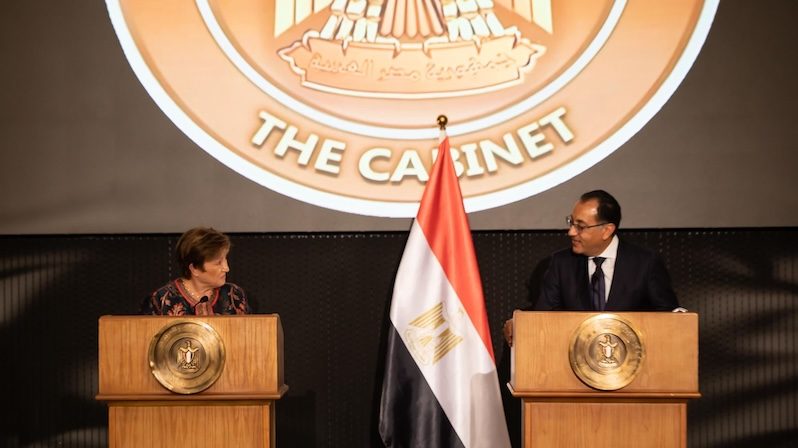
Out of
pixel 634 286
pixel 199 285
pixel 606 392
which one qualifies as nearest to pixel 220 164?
pixel 199 285

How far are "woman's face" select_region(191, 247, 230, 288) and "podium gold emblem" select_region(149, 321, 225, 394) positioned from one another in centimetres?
36

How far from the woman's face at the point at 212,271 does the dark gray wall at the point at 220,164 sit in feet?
2.12

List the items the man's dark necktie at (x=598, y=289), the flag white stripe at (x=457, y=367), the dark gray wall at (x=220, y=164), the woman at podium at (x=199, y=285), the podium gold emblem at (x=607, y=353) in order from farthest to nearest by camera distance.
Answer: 1. the dark gray wall at (x=220, y=164)
2. the flag white stripe at (x=457, y=367)
3. the man's dark necktie at (x=598, y=289)
4. the woman at podium at (x=199, y=285)
5. the podium gold emblem at (x=607, y=353)

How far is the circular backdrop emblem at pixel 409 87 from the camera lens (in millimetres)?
3529

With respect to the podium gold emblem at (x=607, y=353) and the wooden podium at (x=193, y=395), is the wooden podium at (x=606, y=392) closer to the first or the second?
the podium gold emblem at (x=607, y=353)

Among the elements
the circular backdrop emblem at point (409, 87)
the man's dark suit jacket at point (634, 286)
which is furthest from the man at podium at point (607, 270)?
the circular backdrop emblem at point (409, 87)

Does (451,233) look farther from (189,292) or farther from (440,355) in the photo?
(189,292)

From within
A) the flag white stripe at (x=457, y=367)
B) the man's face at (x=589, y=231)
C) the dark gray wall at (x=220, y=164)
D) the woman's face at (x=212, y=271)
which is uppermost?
the dark gray wall at (x=220, y=164)

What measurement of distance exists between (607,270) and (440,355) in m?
0.69

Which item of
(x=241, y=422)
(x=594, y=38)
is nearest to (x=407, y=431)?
(x=241, y=422)

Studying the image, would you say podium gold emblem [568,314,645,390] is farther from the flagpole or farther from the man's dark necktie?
the flagpole

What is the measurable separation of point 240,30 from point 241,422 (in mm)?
1766

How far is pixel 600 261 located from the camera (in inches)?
119

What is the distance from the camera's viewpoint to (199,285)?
294cm
